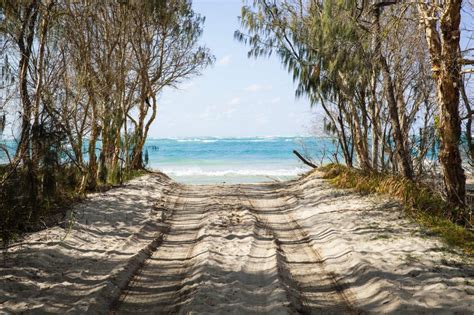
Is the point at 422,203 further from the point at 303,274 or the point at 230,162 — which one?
the point at 230,162

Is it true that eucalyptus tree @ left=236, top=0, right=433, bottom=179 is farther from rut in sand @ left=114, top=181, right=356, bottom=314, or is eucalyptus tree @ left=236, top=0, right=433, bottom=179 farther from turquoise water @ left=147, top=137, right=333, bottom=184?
turquoise water @ left=147, top=137, right=333, bottom=184

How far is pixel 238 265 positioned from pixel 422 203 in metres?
4.98

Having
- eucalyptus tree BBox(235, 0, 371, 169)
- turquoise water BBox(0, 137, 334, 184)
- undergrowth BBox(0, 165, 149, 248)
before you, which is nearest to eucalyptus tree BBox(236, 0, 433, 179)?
eucalyptus tree BBox(235, 0, 371, 169)

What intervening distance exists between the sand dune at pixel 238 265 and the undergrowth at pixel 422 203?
0.33 m

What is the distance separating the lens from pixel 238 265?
21.3 ft

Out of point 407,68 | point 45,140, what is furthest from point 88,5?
point 407,68

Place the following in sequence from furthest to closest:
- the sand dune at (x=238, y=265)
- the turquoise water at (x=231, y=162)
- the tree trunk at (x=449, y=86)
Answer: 1. the turquoise water at (x=231, y=162)
2. the tree trunk at (x=449, y=86)
3. the sand dune at (x=238, y=265)

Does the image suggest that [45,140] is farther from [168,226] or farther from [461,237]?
[461,237]

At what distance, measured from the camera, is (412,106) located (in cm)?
1772

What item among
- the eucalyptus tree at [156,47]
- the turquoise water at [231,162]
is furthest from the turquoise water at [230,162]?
the eucalyptus tree at [156,47]

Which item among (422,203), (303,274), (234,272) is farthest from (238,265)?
(422,203)

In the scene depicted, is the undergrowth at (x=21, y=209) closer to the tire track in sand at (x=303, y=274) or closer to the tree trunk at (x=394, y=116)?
the tire track in sand at (x=303, y=274)

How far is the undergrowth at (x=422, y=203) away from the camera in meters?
7.61

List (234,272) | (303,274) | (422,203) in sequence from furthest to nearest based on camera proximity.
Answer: (422,203) → (303,274) → (234,272)
